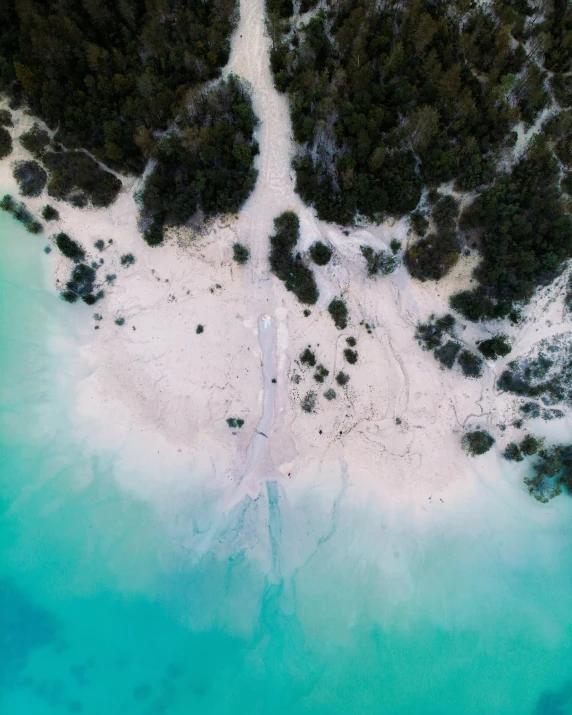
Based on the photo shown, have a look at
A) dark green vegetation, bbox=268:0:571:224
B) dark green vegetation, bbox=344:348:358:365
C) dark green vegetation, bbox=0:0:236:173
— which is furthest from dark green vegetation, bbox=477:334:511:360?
dark green vegetation, bbox=0:0:236:173

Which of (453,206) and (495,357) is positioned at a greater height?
(453,206)

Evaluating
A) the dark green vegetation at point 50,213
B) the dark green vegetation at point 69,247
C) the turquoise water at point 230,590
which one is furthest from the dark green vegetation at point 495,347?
the dark green vegetation at point 50,213

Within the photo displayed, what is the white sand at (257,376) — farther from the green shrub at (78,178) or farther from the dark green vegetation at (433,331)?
the green shrub at (78,178)

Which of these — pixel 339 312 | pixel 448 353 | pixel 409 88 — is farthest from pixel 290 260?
pixel 448 353

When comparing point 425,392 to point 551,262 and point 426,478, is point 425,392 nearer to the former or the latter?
point 426,478

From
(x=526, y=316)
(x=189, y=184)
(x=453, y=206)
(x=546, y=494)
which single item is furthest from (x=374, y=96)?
(x=546, y=494)

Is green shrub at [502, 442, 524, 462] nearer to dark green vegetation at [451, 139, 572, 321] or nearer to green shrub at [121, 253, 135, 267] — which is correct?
dark green vegetation at [451, 139, 572, 321]
